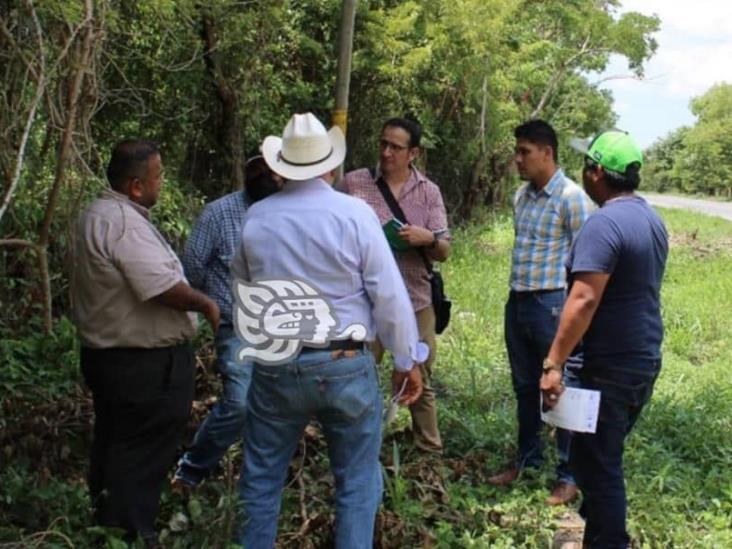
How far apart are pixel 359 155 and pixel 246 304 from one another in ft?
33.9

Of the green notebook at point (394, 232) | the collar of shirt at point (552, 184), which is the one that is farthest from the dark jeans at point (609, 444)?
the green notebook at point (394, 232)

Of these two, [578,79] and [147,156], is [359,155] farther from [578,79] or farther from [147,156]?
[578,79]

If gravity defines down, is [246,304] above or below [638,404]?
above

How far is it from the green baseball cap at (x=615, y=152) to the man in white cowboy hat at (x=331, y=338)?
0.93 metres

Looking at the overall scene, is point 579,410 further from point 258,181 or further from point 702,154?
point 702,154

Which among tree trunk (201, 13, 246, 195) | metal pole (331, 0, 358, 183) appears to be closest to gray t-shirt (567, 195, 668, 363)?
metal pole (331, 0, 358, 183)

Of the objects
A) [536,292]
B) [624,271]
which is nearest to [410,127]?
[536,292]

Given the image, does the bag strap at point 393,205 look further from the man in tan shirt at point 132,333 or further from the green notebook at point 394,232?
the man in tan shirt at point 132,333

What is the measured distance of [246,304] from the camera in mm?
2934

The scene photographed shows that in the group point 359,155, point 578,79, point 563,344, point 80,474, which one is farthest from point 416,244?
point 578,79

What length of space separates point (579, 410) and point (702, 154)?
69.6 meters

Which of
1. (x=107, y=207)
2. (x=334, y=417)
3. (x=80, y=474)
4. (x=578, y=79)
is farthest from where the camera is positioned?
(x=578, y=79)

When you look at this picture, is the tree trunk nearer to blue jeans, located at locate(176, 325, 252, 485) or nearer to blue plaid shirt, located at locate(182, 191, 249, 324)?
blue plaid shirt, located at locate(182, 191, 249, 324)

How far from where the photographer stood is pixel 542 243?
4.08 metres
